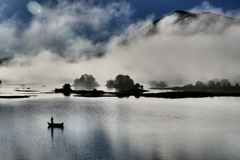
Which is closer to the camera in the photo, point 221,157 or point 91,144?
point 221,157

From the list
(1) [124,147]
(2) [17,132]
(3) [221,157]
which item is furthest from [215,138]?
(2) [17,132]

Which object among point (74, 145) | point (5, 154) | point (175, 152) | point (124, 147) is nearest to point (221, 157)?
point (175, 152)

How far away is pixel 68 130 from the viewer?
175ft

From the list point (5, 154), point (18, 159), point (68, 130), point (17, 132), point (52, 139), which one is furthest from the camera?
point (68, 130)

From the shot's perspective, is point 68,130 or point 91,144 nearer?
point 91,144

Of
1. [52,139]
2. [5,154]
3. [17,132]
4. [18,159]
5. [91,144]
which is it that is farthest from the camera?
[17,132]

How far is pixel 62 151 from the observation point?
3631cm

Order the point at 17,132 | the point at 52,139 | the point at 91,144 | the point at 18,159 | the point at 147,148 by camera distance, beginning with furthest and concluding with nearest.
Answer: the point at 17,132 < the point at 52,139 < the point at 91,144 < the point at 147,148 < the point at 18,159

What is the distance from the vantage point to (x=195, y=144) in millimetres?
40219

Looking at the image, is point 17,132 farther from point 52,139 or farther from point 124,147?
point 124,147

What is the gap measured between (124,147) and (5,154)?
19.5 metres

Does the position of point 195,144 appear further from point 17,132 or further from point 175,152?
point 17,132

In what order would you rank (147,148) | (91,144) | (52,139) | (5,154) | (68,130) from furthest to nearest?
(68,130) → (52,139) → (91,144) → (147,148) → (5,154)

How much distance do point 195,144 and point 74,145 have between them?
73.4ft
